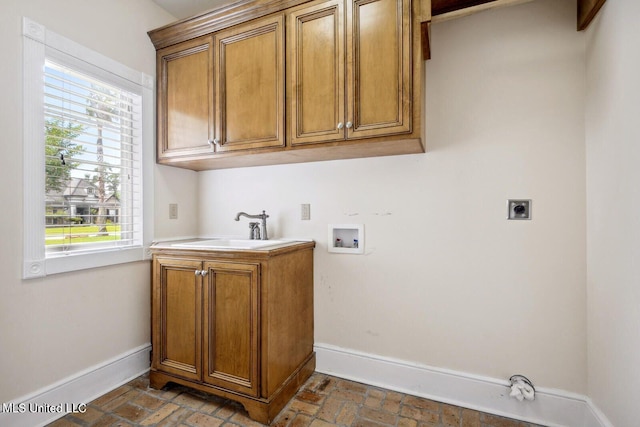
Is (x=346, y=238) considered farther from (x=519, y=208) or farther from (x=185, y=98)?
(x=185, y=98)

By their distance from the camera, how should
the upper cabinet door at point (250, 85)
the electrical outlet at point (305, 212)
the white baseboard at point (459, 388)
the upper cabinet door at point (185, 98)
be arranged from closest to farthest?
the white baseboard at point (459, 388) → the upper cabinet door at point (250, 85) → the upper cabinet door at point (185, 98) → the electrical outlet at point (305, 212)

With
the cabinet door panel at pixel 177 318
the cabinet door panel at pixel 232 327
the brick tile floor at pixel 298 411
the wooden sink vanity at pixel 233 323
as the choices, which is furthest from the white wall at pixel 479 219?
the cabinet door panel at pixel 177 318

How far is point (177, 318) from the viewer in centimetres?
187

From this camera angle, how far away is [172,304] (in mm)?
1885

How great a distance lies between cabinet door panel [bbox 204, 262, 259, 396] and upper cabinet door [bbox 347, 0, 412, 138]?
3.38 feet

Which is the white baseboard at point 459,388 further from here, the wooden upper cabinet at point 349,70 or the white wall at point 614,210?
the wooden upper cabinet at point 349,70

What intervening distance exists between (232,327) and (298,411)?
2.03 feet

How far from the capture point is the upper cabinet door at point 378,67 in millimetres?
1505

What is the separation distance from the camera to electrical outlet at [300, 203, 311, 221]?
7.12 feet

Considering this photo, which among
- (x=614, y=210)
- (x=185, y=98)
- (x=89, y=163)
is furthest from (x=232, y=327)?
(x=614, y=210)

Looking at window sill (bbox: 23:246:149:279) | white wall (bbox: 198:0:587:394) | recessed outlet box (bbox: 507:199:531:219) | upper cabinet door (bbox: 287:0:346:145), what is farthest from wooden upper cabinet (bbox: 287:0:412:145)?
window sill (bbox: 23:246:149:279)

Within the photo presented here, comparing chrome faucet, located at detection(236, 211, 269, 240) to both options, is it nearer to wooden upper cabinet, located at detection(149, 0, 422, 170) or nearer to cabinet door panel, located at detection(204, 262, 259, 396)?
wooden upper cabinet, located at detection(149, 0, 422, 170)

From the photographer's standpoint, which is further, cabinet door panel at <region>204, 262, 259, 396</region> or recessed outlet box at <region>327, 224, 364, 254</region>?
Result: recessed outlet box at <region>327, 224, 364, 254</region>

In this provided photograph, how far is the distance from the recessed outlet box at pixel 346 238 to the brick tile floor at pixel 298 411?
35.5 inches
